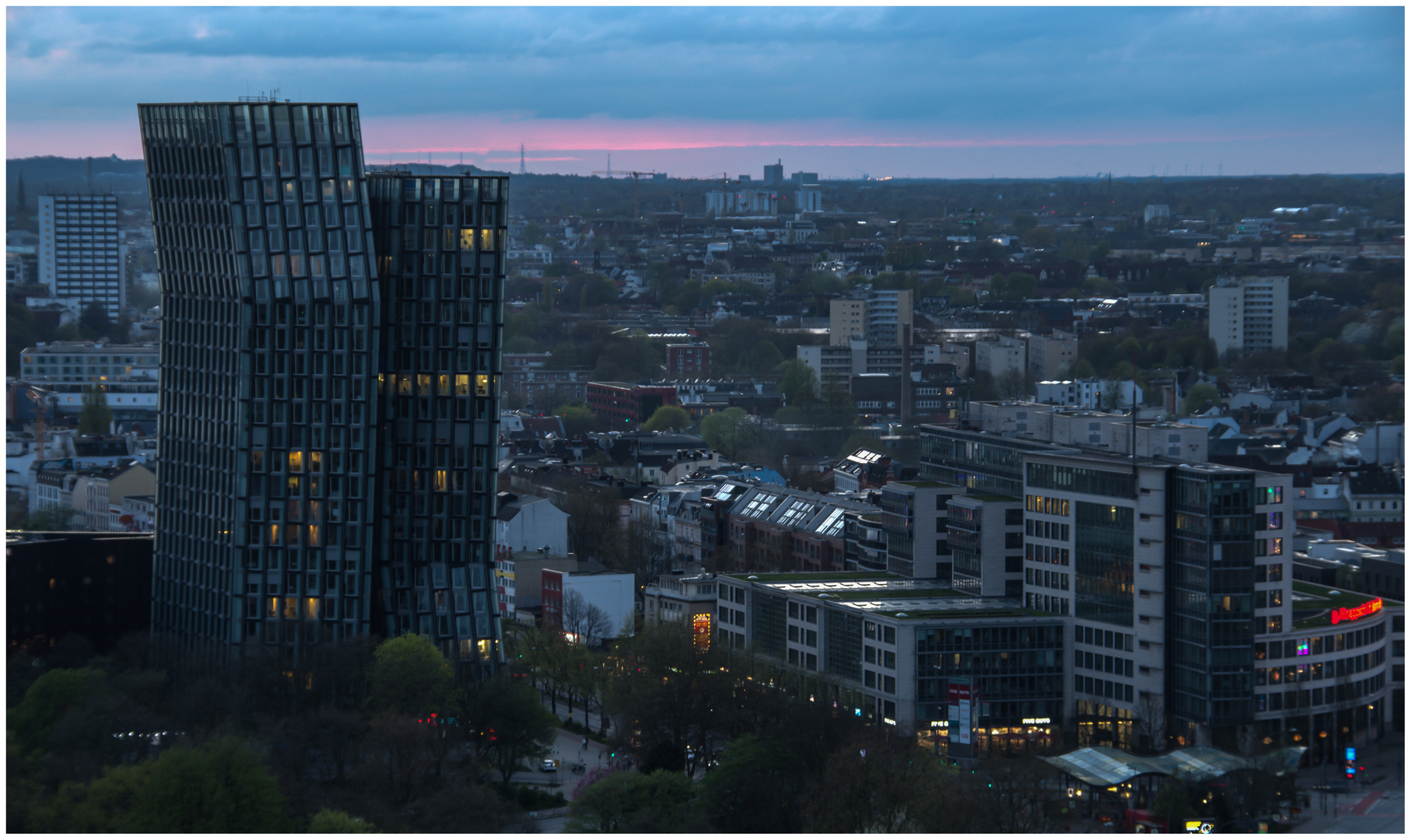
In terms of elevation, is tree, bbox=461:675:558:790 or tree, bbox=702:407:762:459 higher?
tree, bbox=702:407:762:459

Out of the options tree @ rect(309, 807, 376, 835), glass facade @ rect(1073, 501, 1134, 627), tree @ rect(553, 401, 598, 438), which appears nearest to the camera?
tree @ rect(309, 807, 376, 835)

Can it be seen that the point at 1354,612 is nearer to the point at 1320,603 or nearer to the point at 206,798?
the point at 1320,603

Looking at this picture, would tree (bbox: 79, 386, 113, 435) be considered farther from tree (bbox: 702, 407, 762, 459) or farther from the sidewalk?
the sidewalk

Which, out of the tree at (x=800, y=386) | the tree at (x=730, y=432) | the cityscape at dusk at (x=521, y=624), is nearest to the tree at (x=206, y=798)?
the cityscape at dusk at (x=521, y=624)

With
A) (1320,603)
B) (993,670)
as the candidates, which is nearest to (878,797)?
(993,670)

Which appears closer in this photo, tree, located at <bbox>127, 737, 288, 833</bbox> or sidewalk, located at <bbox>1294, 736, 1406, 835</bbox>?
tree, located at <bbox>127, 737, 288, 833</bbox>

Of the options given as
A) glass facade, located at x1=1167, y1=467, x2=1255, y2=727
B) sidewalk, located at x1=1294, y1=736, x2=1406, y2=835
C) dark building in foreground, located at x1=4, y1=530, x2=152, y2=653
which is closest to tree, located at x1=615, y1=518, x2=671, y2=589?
dark building in foreground, located at x1=4, y1=530, x2=152, y2=653
